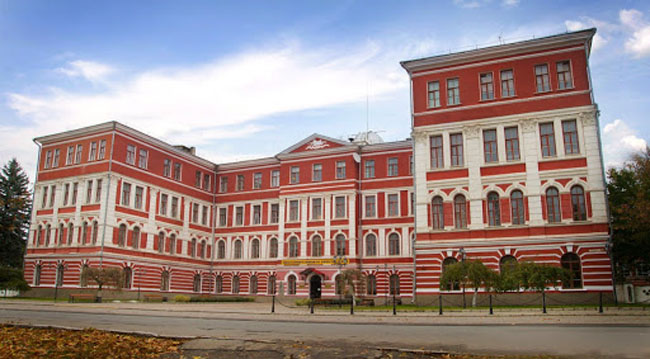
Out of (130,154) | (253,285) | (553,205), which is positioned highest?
(130,154)

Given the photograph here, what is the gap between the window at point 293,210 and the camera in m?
49.1

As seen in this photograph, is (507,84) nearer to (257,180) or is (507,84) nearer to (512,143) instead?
(512,143)

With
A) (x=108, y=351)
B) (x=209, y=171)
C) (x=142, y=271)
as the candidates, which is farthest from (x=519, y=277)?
(x=209, y=171)

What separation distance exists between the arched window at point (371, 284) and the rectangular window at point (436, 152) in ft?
47.5

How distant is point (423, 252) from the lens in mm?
33625

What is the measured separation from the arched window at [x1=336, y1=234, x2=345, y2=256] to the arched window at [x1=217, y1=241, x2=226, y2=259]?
13800mm

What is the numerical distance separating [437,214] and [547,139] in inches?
317

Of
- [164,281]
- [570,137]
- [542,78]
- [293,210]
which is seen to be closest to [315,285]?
[293,210]

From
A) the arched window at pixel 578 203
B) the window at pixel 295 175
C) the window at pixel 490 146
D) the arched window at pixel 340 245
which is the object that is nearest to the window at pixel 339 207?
the arched window at pixel 340 245

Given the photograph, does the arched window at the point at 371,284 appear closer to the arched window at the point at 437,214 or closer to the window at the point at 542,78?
the arched window at the point at 437,214

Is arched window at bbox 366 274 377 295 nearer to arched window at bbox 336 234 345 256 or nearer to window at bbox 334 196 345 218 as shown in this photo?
arched window at bbox 336 234 345 256

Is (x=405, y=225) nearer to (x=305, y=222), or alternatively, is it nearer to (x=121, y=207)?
(x=305, y=222)

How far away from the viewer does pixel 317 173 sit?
48.6 meters

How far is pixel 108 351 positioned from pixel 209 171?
47595 millimetres
